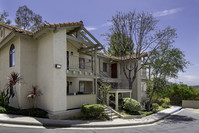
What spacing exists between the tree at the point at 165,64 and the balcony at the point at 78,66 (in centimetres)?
736

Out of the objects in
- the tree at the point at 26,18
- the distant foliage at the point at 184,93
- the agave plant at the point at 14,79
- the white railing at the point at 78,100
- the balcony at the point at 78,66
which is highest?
the tree at the point at 26,18

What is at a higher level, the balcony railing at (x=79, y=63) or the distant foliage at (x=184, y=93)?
the balcony railing at (x=79, y=63)

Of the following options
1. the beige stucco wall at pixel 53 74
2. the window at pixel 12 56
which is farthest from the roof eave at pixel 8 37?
the beige stucco wall at pixel 53 74

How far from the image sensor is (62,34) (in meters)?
12.1

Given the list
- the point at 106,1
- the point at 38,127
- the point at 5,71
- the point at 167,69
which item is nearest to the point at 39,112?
the point at 38,127

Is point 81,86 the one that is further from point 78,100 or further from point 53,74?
point 53,74

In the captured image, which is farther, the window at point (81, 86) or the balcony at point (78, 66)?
the window at point (81, 86)

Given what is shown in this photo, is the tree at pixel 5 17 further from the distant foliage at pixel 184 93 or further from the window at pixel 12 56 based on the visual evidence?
the distant foliage at pixel 184 93

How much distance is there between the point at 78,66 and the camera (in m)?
15.7

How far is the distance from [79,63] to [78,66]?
1.17m

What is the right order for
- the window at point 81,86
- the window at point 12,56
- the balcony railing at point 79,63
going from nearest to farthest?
1. the window at point 12,56
2. the balcony railing at point 79,63
3. the window at point 81,86

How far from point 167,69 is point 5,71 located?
53.9 ft

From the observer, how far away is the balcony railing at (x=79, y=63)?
15020 mm

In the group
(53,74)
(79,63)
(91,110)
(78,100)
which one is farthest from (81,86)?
(53,74)
